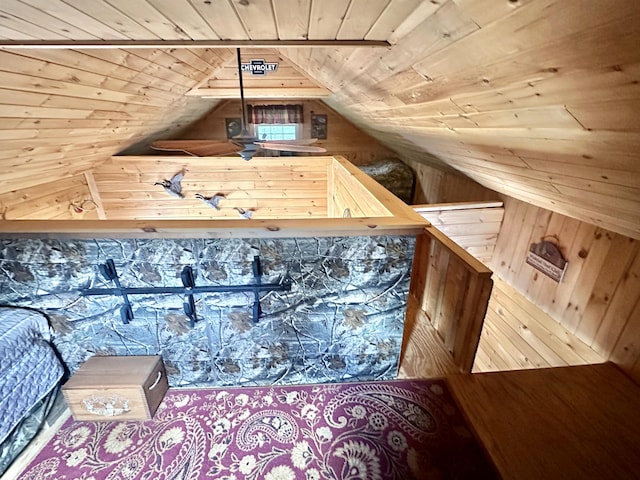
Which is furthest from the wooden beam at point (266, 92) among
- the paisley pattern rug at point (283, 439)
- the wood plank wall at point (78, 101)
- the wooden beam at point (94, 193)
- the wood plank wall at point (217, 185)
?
the paisley pattern rug at point (283, 439)

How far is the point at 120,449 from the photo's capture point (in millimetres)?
1243

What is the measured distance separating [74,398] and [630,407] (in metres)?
2.51

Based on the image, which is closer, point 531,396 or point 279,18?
point 279,18

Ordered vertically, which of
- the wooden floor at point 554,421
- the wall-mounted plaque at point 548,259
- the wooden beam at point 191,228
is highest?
the wooden beam at point 191,228

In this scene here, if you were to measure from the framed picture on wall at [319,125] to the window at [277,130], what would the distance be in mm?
301

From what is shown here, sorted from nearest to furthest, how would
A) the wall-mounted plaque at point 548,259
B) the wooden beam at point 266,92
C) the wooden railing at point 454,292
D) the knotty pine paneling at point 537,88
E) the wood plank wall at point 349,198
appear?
the knotty pine paneling at point 537,88, the wooden railing at point 454,292, the wood plank wall at point 349,198, the wall-mounted plaque at point 548,259, the wooden beam at point 266,92

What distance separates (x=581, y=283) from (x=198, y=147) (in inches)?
107

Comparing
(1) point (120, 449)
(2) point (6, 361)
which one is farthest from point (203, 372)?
(2) point (6, 361)

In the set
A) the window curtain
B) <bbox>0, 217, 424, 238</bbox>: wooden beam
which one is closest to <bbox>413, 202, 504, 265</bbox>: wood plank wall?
<bbox>0, 217, 424, 238</bbox>: wooden beam

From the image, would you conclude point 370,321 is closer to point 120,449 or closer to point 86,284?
point 120,449

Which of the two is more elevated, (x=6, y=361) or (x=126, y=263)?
(x=126, y=263)

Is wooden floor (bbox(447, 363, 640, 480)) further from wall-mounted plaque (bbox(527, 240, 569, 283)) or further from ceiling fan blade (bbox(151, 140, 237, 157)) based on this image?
ceiling fan blade (bbox(151, 140, 237, 157))

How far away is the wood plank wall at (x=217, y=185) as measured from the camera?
3904 mm

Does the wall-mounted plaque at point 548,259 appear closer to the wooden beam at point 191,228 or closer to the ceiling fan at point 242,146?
the wooden beam at point 191,228
